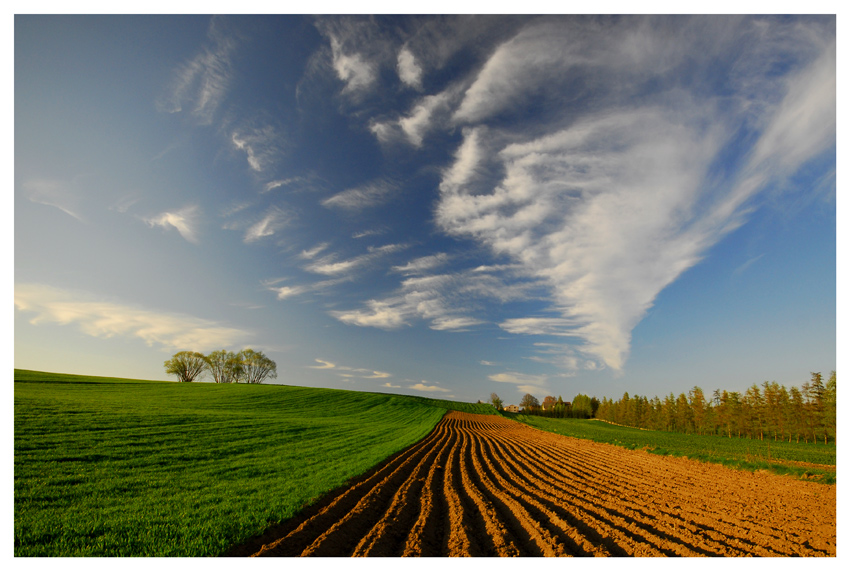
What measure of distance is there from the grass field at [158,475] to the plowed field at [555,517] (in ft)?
4.28

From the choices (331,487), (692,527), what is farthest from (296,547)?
(692,527)

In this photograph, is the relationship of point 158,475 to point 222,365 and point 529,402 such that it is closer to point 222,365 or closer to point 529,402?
point 222,365

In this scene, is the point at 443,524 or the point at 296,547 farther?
the point at 443,524

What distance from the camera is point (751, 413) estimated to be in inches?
2500

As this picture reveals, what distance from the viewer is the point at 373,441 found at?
23094mm

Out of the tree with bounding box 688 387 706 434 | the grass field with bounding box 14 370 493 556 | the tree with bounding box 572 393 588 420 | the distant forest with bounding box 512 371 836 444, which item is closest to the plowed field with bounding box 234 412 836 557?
the grass field with bounding box 14 370 493 556

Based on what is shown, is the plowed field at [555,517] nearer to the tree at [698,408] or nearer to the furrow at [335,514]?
the furrow at [335,514]

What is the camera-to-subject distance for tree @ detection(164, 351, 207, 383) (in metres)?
75.1

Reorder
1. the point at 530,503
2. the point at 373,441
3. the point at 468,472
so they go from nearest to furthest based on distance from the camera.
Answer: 1. the point at 530,503
2. the point at 468,472
3. the point at 373,441

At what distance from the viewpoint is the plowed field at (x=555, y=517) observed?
22.4 feet

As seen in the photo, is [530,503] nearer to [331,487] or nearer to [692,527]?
[692,527]

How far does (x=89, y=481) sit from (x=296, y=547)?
859 centimetres

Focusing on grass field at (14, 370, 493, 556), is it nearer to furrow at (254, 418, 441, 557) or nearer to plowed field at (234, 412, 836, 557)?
furrow at (254, 418, 441, 557)

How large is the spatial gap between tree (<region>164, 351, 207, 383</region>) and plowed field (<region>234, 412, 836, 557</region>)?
8392 centimetres
